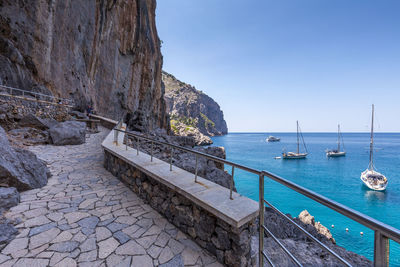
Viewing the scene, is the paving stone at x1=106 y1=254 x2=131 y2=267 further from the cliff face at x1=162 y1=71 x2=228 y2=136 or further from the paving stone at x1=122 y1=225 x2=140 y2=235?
the cliff face at x1=162 y1=71 x2=228 y2=136

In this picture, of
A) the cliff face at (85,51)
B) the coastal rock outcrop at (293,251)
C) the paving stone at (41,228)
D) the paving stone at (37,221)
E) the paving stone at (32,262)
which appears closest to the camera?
the paving stone at (32,262)

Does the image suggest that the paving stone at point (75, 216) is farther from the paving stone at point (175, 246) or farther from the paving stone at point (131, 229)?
the paving stone at point (175, 246)

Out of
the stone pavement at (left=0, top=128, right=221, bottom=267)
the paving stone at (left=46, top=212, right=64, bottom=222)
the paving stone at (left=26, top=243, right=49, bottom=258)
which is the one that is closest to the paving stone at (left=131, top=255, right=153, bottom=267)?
the stone pavement at (left=0, top=128, right=221, bottom=267)

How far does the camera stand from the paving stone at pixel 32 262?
7.52 feet

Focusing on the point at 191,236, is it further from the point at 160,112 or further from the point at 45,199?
the point at 160,112

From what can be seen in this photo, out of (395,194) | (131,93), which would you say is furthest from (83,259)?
(395,194)

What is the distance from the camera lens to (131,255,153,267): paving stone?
8.06ft

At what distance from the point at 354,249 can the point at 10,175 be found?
2191 centimetres

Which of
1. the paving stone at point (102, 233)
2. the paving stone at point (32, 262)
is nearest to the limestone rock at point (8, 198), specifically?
the paving stone at point (32, 262)

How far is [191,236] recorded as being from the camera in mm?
3078

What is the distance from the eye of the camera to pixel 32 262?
2330 millimetres

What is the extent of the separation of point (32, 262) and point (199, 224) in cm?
241

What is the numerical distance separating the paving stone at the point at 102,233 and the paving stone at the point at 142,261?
732mm

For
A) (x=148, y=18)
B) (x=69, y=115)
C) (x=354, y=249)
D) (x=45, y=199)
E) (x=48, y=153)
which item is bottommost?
(x=354, y=249)
